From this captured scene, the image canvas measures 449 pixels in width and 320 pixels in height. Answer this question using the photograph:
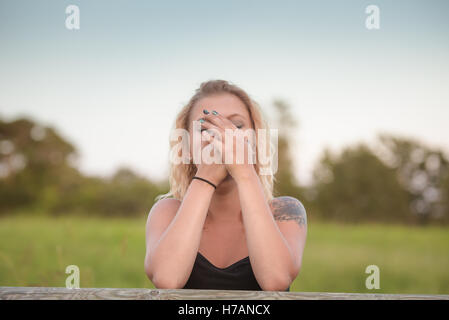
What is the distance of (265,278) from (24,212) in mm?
18629

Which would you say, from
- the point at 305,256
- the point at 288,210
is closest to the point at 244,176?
the point at 288,210

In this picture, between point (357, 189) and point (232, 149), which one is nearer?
point (232, 149)

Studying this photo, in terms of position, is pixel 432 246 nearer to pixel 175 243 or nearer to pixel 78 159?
pixel 175 243

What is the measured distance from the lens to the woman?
1.78 meters

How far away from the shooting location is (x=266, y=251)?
1.77 m

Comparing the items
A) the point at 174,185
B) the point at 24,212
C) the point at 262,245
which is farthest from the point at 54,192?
the point at 262,245

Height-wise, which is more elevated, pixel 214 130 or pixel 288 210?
pixel 214 130

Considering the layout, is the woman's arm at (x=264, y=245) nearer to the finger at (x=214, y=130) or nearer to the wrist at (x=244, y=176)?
the wrist at (x=244, y=176)

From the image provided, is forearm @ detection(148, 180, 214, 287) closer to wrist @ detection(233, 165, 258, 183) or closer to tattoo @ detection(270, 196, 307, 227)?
wrist @ detection(233, 165, 258, 183)

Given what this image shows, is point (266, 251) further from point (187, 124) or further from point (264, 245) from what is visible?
point (187, 124)

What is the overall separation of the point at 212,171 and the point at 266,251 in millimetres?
566

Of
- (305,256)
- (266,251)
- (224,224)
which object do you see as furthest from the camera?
(305,256)

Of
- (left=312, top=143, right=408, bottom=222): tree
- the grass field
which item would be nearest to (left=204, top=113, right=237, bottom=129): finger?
the grass field
